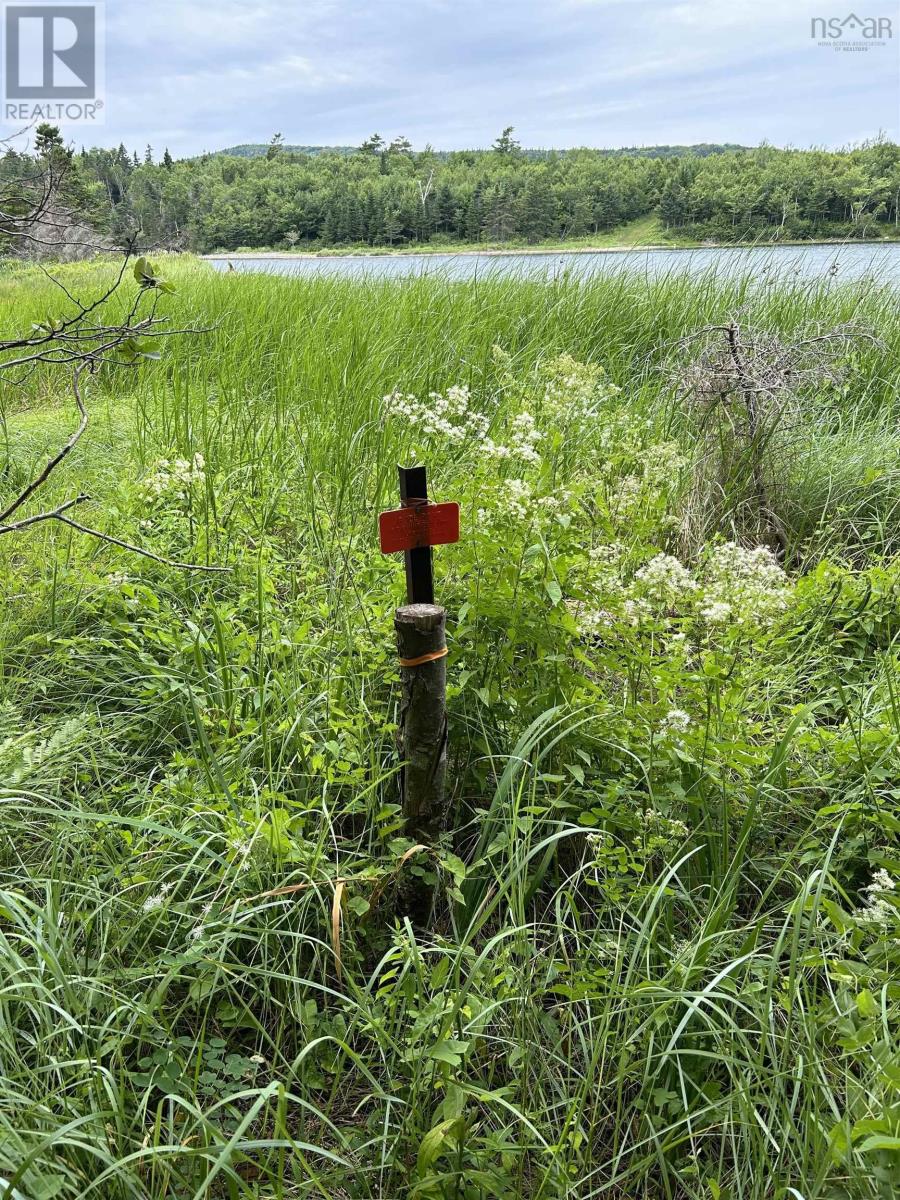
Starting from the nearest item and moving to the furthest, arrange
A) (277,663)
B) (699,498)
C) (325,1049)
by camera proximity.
→ 1. (325,1049)
2. (277,663)
3. (699,498)

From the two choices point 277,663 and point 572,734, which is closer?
point 572,734

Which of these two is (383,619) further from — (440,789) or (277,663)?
(440,789)

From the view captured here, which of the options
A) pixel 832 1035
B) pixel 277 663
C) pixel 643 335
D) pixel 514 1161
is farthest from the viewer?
pixel 643 335

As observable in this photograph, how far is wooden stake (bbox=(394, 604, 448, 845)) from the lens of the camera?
163 cm

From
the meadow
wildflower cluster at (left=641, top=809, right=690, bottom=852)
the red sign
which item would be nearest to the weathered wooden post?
the red sign

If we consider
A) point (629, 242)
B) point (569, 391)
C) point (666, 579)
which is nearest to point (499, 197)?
point (629, 242)

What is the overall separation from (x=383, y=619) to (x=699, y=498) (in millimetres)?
2338

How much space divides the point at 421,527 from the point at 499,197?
10.3 meters

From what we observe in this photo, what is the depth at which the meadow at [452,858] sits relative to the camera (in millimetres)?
1283

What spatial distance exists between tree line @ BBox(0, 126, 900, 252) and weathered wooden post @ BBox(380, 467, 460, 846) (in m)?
0.73

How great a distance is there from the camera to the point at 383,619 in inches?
84.0

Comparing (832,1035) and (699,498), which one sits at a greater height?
(699,498)

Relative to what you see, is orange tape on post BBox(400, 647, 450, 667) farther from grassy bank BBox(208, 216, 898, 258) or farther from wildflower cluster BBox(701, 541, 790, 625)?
grassy bank BBox(208, 216, 898, 258)

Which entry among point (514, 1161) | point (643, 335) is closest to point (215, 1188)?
point (514, 1161)
